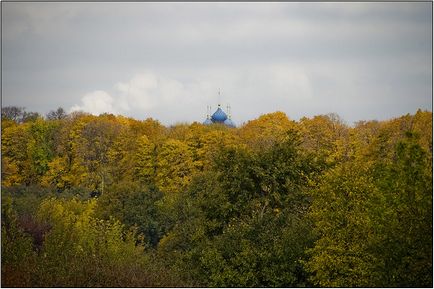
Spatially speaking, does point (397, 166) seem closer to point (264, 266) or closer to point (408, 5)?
point (408, 5)

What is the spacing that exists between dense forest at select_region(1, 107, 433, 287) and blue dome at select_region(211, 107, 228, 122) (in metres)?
41.4

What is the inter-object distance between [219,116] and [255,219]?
79697 mm

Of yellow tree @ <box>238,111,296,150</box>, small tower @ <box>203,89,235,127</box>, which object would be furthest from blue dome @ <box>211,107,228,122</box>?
yellow tree @ <box>238,111,296,150</box>

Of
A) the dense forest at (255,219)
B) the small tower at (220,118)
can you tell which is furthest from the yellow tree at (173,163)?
the small tower at (220,118)

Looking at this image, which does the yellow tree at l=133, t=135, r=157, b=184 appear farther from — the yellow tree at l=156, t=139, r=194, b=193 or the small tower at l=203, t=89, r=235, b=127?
the small tower at l=203, t=89, r=235, b=127

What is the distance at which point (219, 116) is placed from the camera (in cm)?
11006

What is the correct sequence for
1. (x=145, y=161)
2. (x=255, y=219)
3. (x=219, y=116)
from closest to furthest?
(x=255, y=219) → (x=145, y=161) → (x=219, y=116)

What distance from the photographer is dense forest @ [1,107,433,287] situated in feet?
65.8

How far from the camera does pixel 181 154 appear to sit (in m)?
66.9

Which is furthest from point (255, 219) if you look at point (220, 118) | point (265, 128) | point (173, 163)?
point (220, 118)

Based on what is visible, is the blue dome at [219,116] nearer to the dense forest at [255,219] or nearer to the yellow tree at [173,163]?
the dense forest at [255,219]

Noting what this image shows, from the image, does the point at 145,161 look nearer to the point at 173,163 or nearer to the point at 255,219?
the point at 173,163

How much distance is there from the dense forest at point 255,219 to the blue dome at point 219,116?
41.4 metres

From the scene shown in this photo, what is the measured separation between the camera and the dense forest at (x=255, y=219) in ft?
65.8
